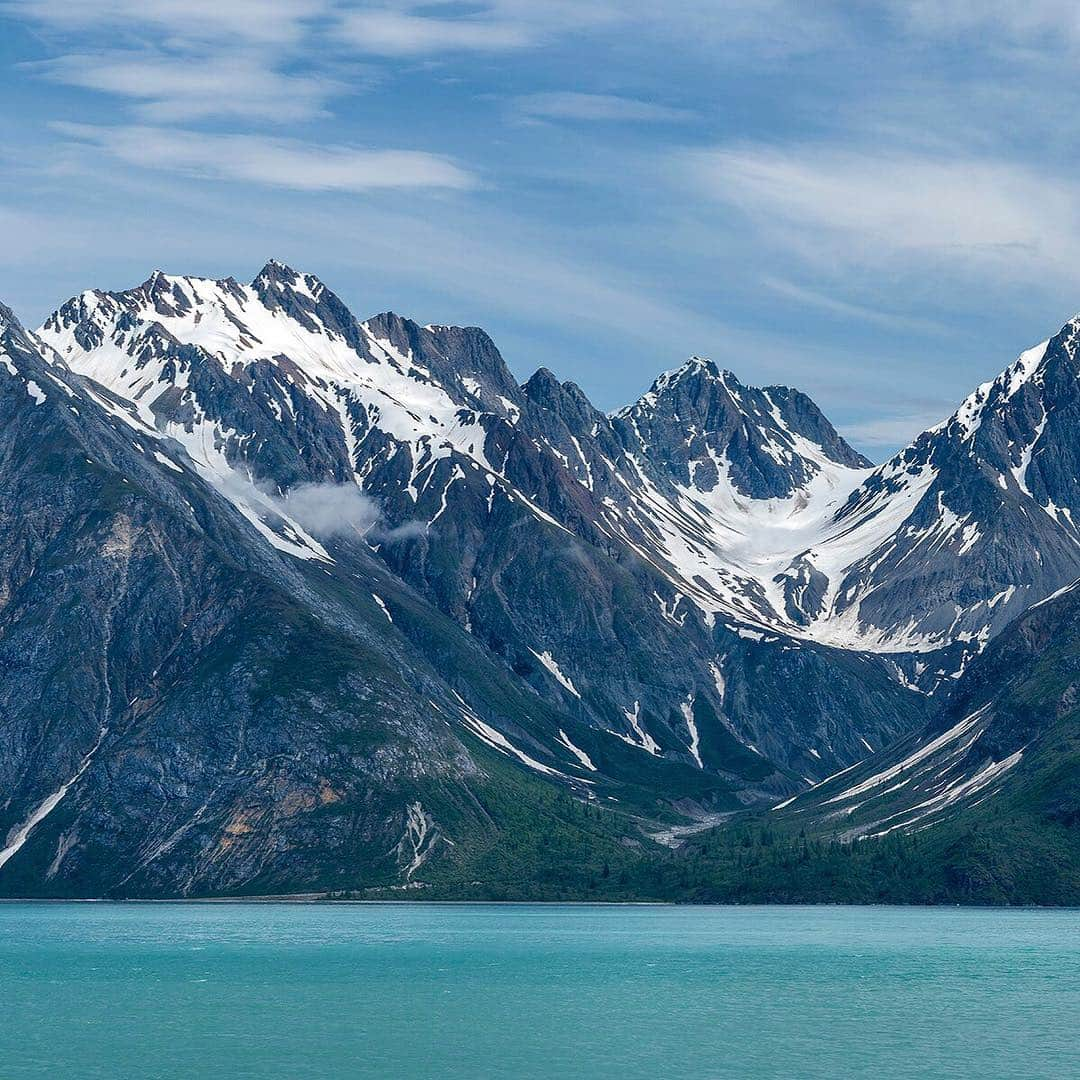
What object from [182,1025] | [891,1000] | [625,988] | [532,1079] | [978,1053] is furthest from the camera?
[625,988]

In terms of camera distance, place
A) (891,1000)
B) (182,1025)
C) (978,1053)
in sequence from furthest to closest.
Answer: (891,1000) → (182,1025) → (978,1053)

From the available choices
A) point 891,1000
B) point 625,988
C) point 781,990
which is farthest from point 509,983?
point 891,1000

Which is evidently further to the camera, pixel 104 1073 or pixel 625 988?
pixel 625 988

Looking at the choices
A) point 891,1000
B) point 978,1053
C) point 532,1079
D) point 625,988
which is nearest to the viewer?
point 532,1079

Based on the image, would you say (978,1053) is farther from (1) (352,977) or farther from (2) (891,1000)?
(1) (352,977)

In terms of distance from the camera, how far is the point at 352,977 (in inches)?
7771

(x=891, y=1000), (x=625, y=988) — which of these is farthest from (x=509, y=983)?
(x=891, y=1000)

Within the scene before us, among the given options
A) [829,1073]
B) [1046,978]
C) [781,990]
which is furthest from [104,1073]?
[1046,978]

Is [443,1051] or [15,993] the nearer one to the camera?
[443,1051]

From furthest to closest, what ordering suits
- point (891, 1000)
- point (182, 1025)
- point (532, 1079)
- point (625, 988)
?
point (625, 988), point (891, 1000), point (182, 1025), point (532, 1079)

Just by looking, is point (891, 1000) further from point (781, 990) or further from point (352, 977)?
point (352, 977)

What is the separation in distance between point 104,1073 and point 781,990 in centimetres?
7876

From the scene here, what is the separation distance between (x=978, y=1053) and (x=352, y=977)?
260 feet

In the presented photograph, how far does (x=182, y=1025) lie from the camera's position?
15475 cm
